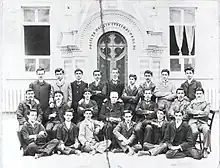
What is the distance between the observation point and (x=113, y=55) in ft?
4.09

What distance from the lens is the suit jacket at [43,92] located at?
1.25 m

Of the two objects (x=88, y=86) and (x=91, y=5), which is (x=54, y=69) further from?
(x=91, y=5)

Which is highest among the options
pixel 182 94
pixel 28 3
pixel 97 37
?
pixel 28 3

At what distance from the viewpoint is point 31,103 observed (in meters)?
1.25

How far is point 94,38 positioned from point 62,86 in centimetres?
18

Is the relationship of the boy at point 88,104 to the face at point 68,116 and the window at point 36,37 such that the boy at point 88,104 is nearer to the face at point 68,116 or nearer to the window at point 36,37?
the face at point 68,116

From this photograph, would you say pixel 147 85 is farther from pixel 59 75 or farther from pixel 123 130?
pixel 59 75

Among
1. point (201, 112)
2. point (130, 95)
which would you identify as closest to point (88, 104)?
point (130, 95)

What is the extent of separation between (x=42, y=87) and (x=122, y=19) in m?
0.33

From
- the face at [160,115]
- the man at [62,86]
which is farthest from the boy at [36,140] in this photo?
the face at [160,115]

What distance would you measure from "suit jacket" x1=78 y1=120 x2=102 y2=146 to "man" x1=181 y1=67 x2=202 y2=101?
11.5 inches

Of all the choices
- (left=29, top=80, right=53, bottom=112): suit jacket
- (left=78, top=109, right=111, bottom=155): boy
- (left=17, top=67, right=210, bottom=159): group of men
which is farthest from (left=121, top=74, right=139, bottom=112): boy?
(left=29, top=80, right=53, bottom=112): suit jacket

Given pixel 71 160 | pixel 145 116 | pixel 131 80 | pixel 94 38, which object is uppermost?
pixel 94 38

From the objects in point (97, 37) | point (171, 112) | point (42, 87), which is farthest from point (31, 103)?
point (171, 112)
